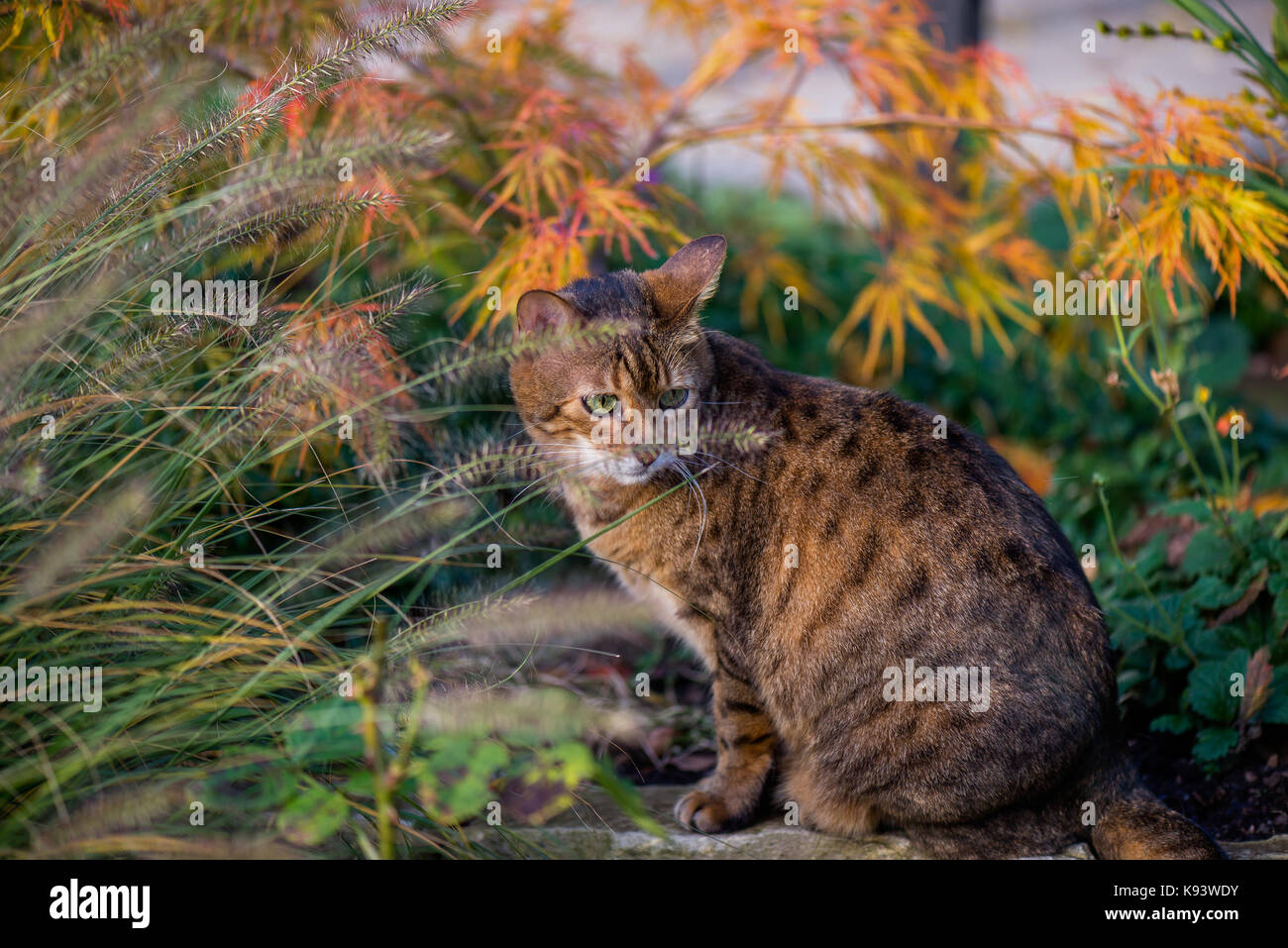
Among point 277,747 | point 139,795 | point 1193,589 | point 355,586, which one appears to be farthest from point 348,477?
point 1193,589

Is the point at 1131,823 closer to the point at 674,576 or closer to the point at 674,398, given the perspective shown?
the point at 674,576

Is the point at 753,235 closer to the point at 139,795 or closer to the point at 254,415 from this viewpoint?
the point at 254,415

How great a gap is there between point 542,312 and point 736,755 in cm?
119

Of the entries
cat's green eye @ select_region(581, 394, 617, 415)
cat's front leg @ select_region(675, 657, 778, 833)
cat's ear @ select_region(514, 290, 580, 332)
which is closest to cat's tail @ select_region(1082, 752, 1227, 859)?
cat's front leg @ select_region(675, 657, 778, 833)

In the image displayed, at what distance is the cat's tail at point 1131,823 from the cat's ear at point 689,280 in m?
1.46

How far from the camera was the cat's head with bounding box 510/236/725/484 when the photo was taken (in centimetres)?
273

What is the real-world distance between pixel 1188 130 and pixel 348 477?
2569mm

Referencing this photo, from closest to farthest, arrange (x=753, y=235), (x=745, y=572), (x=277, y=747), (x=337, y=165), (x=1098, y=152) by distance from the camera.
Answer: (x=277, y=747)
(x=337, y=165)
(x=745, y=572)
(x=1098, y=152)
(x=753, y=235)

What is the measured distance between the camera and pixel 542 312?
2650mm

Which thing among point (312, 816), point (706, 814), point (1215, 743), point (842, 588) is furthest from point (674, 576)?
point (1215, 743)

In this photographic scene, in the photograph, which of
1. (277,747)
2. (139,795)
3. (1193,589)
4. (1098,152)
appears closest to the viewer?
(139,795)

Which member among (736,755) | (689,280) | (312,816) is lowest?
(736,755)

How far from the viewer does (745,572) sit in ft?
9.10

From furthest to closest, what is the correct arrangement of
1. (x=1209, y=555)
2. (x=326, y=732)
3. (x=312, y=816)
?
(x=1209, y=555) → (x=326, y=732) → (x=312, y=816)
